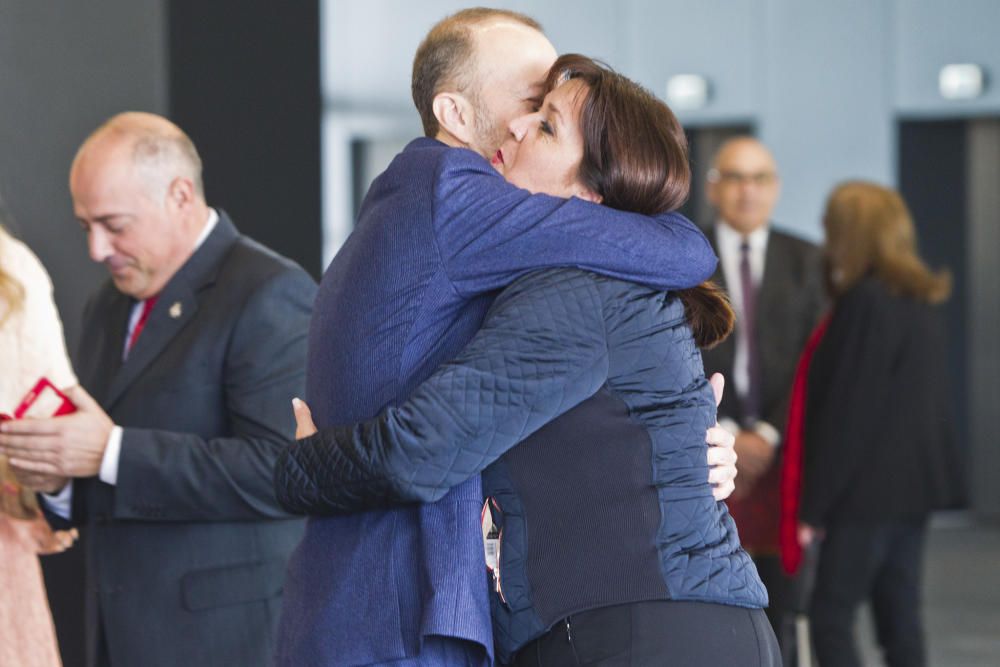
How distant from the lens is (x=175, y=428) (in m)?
2.87

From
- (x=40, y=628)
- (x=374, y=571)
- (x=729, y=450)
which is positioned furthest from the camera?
(x=40, y=628)

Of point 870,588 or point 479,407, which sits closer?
point 479,407

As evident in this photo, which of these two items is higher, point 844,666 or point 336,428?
point 336,428

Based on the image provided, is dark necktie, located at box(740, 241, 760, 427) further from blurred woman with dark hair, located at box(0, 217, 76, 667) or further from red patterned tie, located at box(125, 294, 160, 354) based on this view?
blurred woman with dark hair, located at box(0, 217, 76, 667)

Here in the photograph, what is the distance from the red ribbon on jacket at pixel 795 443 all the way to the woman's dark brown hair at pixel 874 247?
189 mm

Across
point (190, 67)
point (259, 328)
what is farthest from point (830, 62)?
point (259, 328)

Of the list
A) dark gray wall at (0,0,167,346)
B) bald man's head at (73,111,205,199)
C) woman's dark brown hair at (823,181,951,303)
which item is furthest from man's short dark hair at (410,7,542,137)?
woman's dark brown hair at (823,181,951,303)

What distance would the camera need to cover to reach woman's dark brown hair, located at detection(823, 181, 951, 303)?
475 centimetres

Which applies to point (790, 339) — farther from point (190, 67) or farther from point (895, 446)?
point (190, 67)

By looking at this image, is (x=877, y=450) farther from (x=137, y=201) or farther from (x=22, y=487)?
(x=22, y=487)

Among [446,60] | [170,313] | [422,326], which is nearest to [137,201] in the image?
[170,313]

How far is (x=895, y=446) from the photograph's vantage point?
4.69 metres

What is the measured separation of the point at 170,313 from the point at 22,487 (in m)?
0.44

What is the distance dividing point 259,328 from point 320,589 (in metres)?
1.05
